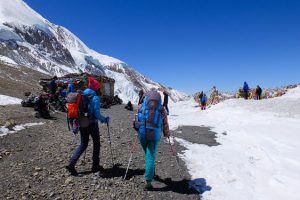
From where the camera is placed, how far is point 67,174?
359 inches

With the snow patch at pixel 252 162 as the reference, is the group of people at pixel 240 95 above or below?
above

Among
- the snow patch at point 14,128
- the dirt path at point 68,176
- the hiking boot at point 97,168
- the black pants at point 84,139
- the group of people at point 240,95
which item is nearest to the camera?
the dirt path at point 68,176

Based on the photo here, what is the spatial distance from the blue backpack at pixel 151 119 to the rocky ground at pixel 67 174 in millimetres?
1390

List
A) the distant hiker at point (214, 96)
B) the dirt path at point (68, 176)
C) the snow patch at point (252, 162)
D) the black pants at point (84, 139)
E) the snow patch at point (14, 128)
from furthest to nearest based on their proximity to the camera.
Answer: the distant hiker at point (214, 96) < the snow patch at point (14, 128) < the black pants at point (84, 139) < the snow patch at point (252, 162) < the dirt path at point (68, 176)

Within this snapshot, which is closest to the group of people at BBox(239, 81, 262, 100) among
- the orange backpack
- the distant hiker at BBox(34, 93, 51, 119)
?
the distant hiker at BBox(34, 93, 51, 119)

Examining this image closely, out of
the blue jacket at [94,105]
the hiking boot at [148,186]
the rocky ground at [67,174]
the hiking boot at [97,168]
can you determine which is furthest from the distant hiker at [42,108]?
the hiking boot at [148,186]

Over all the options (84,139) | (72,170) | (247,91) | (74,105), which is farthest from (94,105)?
(247,91)

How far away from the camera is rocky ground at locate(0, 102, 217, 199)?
800 cm

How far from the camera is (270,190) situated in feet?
28.0

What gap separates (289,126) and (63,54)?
189358mm

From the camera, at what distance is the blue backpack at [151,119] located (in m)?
8.19

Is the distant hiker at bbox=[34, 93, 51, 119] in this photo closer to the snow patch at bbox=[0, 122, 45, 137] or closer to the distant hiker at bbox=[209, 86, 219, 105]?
the snow patch at bbox=[0, 122, 45, 137]

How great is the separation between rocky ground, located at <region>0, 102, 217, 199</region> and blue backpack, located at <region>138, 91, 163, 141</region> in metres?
1.39

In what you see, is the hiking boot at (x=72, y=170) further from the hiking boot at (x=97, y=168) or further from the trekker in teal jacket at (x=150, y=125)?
the trekker in teal jacket at (x=150, y=125)
